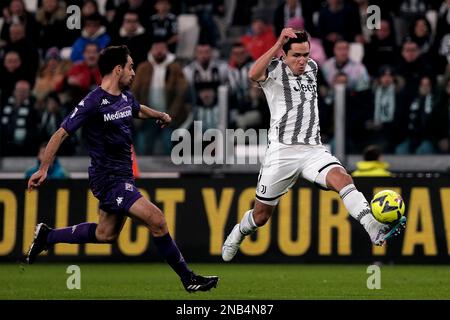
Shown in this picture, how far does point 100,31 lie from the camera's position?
19094 mm

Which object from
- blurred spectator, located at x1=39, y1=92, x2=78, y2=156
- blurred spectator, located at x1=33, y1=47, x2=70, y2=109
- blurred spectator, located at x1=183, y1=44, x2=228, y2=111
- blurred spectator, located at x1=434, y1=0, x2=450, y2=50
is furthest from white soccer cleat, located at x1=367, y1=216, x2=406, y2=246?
blurred spectator, located at x1=434, y1=0, x2=450, y2=50

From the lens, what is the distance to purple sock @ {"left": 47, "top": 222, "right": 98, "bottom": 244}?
12.0m

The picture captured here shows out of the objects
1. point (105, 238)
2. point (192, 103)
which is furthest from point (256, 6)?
point (105, 238)

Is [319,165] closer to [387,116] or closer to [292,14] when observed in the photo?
[387,116]

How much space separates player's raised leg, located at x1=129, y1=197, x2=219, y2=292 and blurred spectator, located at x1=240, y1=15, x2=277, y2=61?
812 cm

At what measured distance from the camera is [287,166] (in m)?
12.1

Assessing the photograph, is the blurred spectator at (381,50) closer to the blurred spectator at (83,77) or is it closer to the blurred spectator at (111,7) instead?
the blurred spectator at (83,77)

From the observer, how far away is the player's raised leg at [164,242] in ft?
37.0

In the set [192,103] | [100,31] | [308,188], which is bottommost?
[308,188]

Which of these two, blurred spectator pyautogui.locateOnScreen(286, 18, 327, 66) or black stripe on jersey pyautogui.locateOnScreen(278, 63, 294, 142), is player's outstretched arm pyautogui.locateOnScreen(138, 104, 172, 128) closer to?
black stripe on jersey pyautogui.locateOnScreen(278, 63, 294, 142)

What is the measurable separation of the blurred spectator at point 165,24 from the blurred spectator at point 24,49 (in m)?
1.95

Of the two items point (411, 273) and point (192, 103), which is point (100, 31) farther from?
point (411, 273)

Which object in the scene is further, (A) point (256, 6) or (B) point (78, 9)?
(A) point (256, 6)

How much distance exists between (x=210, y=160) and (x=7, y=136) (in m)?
2.85
